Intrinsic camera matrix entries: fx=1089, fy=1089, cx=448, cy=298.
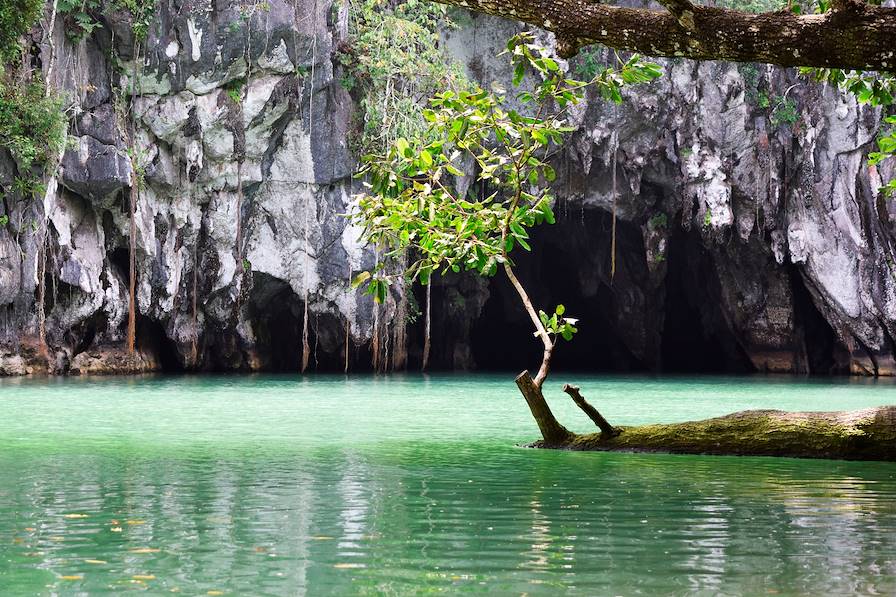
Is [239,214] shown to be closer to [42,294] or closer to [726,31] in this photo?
[42,294]

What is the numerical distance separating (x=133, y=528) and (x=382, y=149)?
64.5 ft

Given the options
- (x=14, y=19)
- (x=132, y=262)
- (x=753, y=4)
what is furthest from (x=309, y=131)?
(x=753, y=4)

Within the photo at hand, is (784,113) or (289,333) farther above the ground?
(784,113)

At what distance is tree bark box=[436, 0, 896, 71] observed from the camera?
16.4 feet

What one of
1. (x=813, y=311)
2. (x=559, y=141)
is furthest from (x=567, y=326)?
(x=813, y=311)

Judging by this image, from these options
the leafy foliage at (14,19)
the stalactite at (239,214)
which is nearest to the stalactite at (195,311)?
the stalactite at (239,214)

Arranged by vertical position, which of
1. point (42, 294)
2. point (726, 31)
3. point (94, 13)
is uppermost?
point (94, 13)

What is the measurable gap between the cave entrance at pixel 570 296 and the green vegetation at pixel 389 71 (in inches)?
219

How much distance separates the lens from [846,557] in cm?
419

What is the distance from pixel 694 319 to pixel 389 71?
537 inches

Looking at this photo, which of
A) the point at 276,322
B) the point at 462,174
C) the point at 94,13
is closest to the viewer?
the point at 462,174

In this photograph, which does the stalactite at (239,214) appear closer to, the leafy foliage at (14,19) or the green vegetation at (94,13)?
the green vegetation at (94,13)

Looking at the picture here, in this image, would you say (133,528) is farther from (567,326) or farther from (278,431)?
(278,431)

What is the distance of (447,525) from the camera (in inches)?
196
